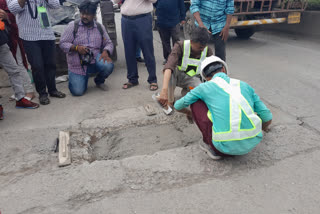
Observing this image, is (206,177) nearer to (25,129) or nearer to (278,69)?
(25,129)

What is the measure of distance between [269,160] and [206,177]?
635mm

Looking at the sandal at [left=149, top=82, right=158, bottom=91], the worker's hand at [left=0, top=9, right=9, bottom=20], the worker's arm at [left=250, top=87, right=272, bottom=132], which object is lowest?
the sandal at [left=149, top=82, right=158, bottom=91]

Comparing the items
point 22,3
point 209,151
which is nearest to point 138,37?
point 22,3

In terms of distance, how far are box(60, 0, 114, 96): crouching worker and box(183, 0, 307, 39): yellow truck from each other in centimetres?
314

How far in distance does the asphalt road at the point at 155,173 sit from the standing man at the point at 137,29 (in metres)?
0.85

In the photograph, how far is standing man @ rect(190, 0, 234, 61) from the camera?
4133 millimetres

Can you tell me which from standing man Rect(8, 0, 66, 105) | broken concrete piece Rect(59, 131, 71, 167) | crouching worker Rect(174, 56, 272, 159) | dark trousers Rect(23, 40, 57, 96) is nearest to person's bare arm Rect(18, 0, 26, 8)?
standing man Rect(8, 0, 66, 105)

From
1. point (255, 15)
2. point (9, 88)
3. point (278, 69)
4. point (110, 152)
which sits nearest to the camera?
point (110, 152)

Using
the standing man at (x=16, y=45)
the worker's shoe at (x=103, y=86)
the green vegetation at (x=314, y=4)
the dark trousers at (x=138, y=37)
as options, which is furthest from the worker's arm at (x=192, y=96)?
the green vegetation at (x=314, y=4)

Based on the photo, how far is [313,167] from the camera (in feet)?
7.78

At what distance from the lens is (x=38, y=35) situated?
3645 mm

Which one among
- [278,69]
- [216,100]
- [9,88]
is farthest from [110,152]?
[278,69]

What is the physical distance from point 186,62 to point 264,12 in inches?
173

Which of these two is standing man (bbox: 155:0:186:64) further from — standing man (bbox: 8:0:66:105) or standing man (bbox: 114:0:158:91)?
standing man (bbox: 8:0:66:105)
